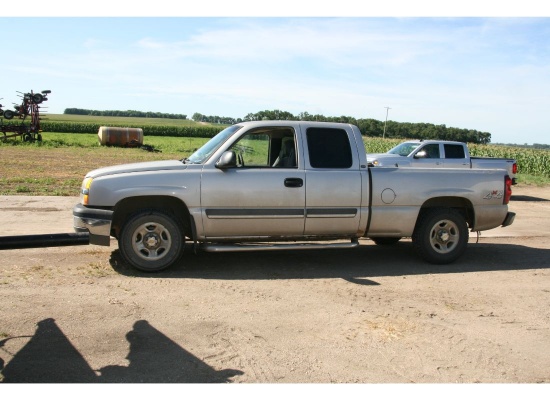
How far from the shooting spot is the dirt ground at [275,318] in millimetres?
3959

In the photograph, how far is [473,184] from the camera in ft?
24.7

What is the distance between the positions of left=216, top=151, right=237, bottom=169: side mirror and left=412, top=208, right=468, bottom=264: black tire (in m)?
2.78

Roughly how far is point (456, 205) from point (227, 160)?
3.38m

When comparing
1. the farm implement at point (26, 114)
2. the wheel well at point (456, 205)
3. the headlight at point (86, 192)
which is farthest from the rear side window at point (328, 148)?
the farm implement at point (26, 114)

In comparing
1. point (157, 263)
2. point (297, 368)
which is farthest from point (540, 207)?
point (297, 368)

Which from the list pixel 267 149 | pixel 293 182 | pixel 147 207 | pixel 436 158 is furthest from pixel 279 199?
pixel 436 158

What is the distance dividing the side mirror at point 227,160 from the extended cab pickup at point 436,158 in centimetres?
940

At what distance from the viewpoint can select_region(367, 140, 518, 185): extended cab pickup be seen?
51.6 feet

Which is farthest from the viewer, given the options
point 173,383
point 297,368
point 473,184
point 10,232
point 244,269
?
point 10,232

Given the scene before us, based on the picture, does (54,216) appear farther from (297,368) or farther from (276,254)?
(297,368)

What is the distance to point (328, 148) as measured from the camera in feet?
23.6

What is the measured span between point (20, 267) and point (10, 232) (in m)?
2.32

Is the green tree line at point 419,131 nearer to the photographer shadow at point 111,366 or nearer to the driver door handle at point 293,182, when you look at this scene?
the driver door handle at point 293,182

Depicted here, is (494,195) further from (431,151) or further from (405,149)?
(405,149)
